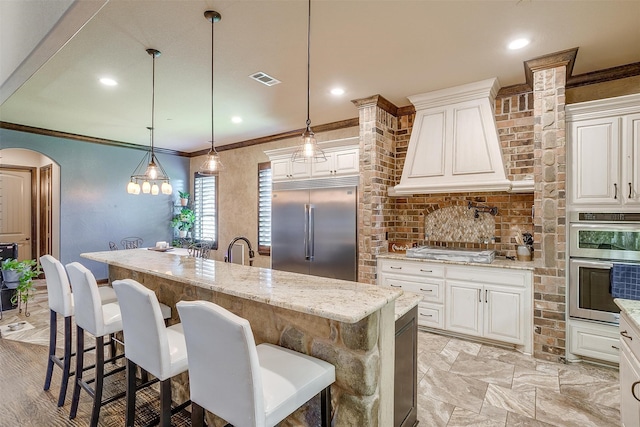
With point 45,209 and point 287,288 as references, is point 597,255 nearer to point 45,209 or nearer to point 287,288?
point 287,288

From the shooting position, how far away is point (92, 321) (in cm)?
206

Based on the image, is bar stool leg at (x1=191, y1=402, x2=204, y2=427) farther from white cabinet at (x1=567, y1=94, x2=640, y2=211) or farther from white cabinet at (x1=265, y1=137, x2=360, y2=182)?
white cabinet at (x1=567, y1=94, x2=640, y2=211)

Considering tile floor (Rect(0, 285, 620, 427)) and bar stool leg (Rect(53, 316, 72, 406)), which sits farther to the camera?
bar stool leg (Rect(53, 316, 72, 406))

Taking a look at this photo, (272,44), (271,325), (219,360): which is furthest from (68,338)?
(272,44)

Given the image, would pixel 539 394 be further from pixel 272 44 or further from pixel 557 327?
pixel 272 44

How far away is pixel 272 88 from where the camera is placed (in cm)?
366

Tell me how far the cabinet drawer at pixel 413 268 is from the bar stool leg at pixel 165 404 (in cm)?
278

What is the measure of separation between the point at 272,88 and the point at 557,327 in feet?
12.3

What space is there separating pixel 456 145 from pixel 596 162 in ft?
4.08

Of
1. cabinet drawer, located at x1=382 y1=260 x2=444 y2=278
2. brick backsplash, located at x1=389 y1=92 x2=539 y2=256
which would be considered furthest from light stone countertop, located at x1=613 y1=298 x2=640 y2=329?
brick backsplash, located at x1=389 y1=92 x2=539 y2=256

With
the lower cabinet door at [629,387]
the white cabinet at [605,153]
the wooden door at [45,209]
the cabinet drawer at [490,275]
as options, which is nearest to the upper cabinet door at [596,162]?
the white cabinet at [605,153]

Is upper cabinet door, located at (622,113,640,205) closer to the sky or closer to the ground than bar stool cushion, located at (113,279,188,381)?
closer to the sky

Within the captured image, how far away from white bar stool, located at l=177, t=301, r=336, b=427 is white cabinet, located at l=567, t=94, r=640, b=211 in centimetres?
292

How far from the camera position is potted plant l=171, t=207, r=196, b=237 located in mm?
6848
